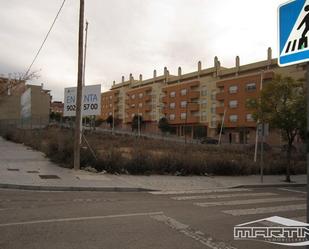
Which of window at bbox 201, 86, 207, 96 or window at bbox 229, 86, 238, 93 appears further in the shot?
window at bbox 201, 86, 207, 96

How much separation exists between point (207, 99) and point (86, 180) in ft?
261

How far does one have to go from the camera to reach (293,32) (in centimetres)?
388

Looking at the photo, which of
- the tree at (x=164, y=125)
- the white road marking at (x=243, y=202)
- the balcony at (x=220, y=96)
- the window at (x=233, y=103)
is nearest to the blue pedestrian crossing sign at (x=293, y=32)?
the white road marking at (x=243, y=202)

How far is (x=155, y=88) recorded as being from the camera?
116312 millimetres

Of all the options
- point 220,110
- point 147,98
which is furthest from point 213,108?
point 147,98

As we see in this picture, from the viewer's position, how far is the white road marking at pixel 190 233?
6607mm

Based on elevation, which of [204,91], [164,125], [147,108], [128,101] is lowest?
[164,125]

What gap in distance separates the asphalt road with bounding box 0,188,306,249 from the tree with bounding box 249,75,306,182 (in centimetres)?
804

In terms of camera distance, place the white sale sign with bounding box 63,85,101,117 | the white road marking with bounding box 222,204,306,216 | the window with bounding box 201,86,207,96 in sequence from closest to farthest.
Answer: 1. the white road marking with bounding box 222,204,306,216
2. the white sale sign with bounding box 63,85,101,117
3. the window with bounding box 201,86,207,96

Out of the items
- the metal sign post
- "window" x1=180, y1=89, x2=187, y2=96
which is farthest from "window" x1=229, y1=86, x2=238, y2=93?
the metal sign post

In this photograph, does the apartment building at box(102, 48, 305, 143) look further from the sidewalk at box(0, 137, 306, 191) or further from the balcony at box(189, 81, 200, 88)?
the sidewalk at box(0, 137, 306, 191)

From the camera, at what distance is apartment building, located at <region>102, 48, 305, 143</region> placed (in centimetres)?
7931

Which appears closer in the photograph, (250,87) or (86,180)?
(86,180)

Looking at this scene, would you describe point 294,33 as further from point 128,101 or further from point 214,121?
point 128,101
